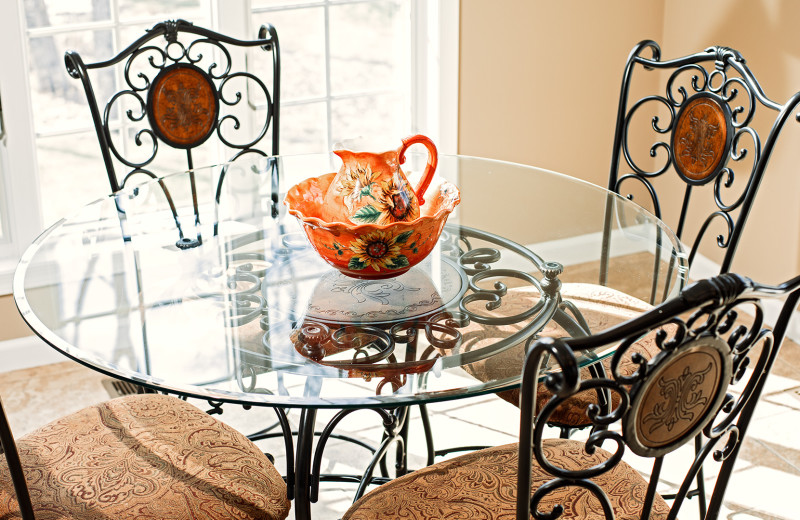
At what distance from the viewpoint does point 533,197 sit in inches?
85.0

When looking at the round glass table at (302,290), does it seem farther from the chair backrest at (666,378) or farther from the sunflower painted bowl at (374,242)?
the chair backrest at (666,378)

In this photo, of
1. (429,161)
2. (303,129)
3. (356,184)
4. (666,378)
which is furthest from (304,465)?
(303,129)

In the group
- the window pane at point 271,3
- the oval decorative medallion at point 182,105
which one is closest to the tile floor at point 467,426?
the oval decorative medallion at point 182,105

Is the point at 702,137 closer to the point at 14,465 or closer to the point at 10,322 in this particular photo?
the point at 14,465

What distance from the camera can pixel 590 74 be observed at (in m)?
3.48

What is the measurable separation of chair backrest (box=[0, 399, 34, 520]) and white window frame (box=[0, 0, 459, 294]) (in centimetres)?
165

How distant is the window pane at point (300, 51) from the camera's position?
303 centimetres

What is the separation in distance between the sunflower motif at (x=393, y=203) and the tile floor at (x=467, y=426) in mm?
1010

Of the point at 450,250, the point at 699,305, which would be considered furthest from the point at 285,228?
the point at 699,305

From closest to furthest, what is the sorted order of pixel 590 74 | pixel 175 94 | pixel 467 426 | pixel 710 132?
pixel 710 132 < pixel 175 94 < pixel 467 426 < pixel 590 74

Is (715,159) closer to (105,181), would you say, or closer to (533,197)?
(533,197)

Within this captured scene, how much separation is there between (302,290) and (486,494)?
1.65 ft

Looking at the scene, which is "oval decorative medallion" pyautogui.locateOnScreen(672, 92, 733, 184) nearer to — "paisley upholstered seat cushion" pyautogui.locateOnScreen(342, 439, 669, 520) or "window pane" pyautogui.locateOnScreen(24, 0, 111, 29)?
"paisley upholstered seat cushion" pyautogui.locateOnScreen(342, 439, 669, 520)

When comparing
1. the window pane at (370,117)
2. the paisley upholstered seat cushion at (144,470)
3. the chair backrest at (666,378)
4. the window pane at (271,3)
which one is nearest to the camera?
the chair backrest at (666,378)
